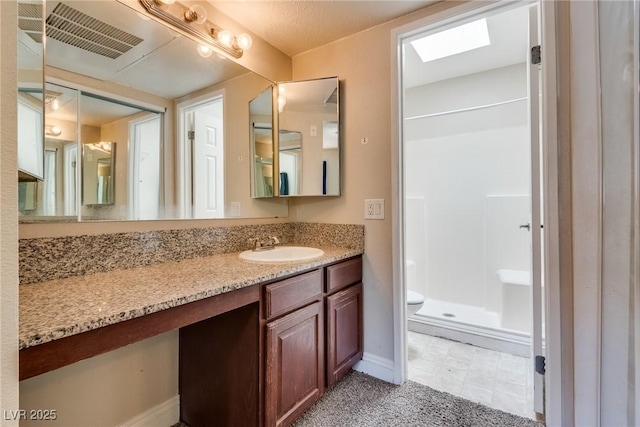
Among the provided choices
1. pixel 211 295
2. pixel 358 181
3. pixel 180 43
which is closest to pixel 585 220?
pixel 358 181

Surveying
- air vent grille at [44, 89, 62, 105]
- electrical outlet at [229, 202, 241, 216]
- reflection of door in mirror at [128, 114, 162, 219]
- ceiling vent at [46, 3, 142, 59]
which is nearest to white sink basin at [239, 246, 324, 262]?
electrical outlet at [229, 202, 241, 216]

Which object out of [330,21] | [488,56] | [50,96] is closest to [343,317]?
[50,96]

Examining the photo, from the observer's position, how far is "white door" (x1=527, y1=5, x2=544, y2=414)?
1.32m

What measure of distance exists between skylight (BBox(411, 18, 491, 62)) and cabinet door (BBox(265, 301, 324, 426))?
75.8 inches

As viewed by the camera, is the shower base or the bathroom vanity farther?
the shower base

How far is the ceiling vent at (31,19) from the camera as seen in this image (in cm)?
94

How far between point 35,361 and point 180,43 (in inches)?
57.1

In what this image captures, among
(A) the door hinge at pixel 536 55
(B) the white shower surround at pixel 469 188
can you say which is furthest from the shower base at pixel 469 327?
(A) the door hinge at pixel 536 55

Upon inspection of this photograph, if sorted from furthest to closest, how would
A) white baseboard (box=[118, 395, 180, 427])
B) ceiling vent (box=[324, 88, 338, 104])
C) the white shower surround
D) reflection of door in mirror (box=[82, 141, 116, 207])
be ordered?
the white shower surround < ceiling vent (box=[324, 88, 338, 104]) < white baseboard (box=[118, 395, 180, 427]) < reflection of door in mirror (box=[82, 141, 116, 207])

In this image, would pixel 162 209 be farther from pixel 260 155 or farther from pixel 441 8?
pixel 441 8

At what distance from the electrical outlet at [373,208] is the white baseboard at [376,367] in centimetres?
89

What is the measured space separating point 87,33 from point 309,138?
121cm

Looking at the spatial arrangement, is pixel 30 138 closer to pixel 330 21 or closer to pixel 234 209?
pixel 234 209

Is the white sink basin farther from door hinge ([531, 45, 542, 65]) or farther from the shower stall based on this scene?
door hinge ([531, 45, 542, 65])
